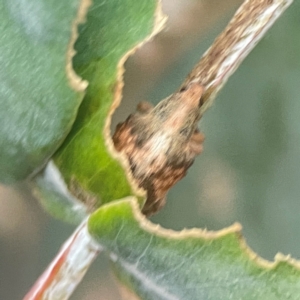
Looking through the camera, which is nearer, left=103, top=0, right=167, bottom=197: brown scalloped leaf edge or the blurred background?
left=103, top=0, right=167, bottom=197: brown scalloped leaf edge

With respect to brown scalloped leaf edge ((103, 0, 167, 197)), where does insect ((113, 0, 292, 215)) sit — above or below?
below

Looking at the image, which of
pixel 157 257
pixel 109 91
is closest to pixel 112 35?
pixel 109 91

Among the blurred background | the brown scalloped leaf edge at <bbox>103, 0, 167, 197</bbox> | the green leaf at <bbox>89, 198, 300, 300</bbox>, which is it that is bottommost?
the blurred background

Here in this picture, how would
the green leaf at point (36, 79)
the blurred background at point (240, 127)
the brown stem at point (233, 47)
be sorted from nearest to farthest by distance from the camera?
the green leaf at point (36, 79), the brown stem at point (233, 47), the blurred background at point (240, 127)

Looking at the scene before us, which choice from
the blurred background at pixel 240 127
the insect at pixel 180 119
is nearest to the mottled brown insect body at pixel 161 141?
the insect at pixel 180 119

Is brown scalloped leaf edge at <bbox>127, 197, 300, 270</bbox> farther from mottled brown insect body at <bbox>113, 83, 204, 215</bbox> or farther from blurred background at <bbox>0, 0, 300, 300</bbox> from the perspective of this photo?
blurred background at <bbox>0, 0, 300, 300</bbox>

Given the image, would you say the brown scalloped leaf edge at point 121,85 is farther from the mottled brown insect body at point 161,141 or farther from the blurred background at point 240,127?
the blurred background at point 240,127

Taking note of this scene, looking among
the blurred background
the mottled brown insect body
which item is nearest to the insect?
the mottled brown insect body
